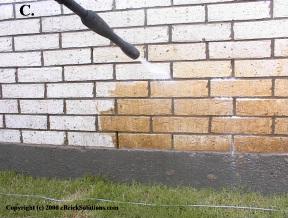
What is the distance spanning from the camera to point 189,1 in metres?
3.04

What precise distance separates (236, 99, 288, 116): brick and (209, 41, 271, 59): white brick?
35cm

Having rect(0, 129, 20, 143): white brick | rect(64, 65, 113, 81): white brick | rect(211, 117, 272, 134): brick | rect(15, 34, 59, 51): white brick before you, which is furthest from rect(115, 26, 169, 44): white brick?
rect(0, 129, 20, 143): white brick

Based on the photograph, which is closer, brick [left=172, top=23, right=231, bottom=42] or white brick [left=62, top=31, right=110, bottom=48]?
brick [left=172, top=23, right=231, bottom=42]

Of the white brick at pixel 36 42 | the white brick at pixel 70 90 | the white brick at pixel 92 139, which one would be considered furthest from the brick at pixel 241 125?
the white brick at pixel 36 42

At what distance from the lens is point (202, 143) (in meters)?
3.17

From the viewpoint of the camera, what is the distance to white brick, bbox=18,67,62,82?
3.50 metres

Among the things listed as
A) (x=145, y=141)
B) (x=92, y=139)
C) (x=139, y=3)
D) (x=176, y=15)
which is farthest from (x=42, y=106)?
(x=176, y=15)

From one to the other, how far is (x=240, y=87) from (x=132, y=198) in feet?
3.97

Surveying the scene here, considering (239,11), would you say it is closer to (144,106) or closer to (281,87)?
(281,87)

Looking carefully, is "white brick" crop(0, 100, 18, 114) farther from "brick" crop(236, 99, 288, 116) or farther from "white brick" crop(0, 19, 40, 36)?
"brick" crop(236, 99, 288, 116)

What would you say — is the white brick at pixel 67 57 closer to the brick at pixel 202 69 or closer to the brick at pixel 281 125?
the brick at pixel 202 69

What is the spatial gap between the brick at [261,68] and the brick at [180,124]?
48 centimetres

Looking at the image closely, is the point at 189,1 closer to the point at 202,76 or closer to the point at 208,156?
the point at 202,76

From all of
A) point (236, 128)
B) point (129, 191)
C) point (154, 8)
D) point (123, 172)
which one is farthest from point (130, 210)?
point (154, 8)
